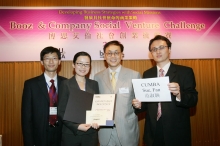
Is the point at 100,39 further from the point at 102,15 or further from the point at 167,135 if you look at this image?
the point at 167,135

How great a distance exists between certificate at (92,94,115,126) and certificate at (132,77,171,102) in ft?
1.00

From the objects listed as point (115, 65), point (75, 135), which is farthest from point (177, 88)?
point (75, 135)

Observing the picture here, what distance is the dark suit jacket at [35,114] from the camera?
2119 millimetres

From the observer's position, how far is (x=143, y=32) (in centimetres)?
336

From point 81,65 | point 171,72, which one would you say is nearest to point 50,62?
point 81,65

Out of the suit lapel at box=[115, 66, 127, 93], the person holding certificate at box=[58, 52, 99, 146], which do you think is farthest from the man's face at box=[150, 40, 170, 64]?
the person holding certificate at box=[58, 52, 99, 146]

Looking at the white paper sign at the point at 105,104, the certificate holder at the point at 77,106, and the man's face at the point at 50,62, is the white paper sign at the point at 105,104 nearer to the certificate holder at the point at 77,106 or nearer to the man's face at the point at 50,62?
the certificate holder at the point at 77,106

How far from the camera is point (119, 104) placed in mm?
2145

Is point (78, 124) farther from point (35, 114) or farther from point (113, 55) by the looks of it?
point (113, 55)

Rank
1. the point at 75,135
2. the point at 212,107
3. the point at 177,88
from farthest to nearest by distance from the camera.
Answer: the point at 212,107 → the point at 75,135 → the point at 177,88

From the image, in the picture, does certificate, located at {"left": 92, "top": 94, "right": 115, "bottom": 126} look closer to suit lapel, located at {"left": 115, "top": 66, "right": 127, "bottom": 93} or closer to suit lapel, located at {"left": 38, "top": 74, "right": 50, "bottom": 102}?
suit lapel, located at {"left": 115, "top": 66, "right": 127, "bottom": 93}

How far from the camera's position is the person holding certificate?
6.14 feet

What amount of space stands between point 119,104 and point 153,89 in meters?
0.50

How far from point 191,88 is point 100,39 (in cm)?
189
